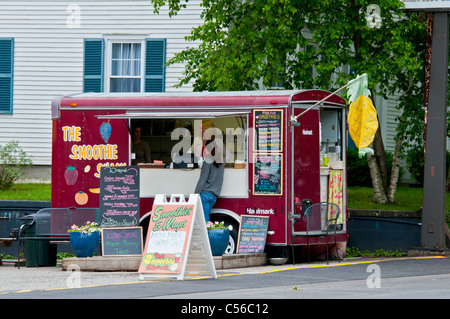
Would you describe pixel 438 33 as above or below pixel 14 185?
above

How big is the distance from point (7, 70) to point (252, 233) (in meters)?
11.6

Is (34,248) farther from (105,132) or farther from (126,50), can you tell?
(126,50)

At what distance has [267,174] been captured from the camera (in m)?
15.2

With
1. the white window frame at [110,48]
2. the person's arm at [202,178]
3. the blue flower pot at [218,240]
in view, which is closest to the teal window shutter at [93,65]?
the white window frame at [110,48]

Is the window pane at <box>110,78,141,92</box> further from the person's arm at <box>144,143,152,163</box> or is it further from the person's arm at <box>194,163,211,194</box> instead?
the person's arm at <box>194,163,211,194</box>


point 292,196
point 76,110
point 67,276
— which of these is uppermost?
point 76,110

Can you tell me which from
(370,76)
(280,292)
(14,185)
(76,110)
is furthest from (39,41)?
(280,292)

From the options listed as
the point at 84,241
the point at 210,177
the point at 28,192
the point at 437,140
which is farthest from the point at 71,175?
the point at 437,140

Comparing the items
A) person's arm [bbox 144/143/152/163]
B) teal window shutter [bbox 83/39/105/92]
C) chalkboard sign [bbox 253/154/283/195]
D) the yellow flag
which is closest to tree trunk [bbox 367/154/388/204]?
the yellow flag

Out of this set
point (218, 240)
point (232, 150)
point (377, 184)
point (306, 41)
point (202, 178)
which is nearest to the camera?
point (218, 240)

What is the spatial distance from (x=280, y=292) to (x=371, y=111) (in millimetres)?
5513

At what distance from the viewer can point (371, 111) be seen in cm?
1542

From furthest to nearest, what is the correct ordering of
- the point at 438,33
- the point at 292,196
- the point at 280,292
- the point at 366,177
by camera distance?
the point at 366,177
the point at 438,33
the point at 292,196
the point at 280,292
